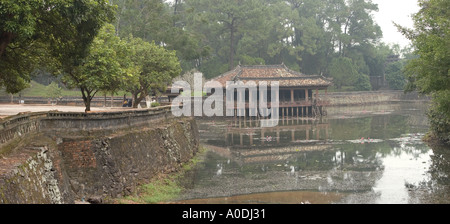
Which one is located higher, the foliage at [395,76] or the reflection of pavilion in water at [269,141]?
the foliage at [395,76]

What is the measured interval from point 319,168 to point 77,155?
16674 millimetres

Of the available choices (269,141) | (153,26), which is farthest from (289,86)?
(269,141)

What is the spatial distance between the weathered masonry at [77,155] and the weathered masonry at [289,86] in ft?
132

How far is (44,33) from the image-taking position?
692 inches

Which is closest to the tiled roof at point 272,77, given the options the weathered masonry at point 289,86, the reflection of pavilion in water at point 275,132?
the weathered masonry at point 289,86

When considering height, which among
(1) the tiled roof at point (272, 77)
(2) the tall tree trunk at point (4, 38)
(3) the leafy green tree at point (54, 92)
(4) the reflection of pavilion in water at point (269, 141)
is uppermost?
(1) the tiled roof at point (272, 77)

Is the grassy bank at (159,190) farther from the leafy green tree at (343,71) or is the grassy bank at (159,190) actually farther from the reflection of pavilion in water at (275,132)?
the leafy green tree at (343,71)

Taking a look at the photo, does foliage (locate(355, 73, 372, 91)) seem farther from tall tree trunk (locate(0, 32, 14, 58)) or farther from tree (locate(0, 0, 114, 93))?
tall tree trunk (locate(0, 32, 14, 58))

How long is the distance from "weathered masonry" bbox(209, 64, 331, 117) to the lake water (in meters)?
16.2

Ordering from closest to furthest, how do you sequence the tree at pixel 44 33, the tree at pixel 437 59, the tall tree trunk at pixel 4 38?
the tree at pixel 44 33
the tall tree trunk at pixel 4 38
the tree at pixel 437 59

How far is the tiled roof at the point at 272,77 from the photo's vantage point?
66.2 meters

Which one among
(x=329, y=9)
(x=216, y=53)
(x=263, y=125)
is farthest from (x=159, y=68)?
(x=329, y=9)

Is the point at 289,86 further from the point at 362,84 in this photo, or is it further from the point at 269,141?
the point at 362,84
